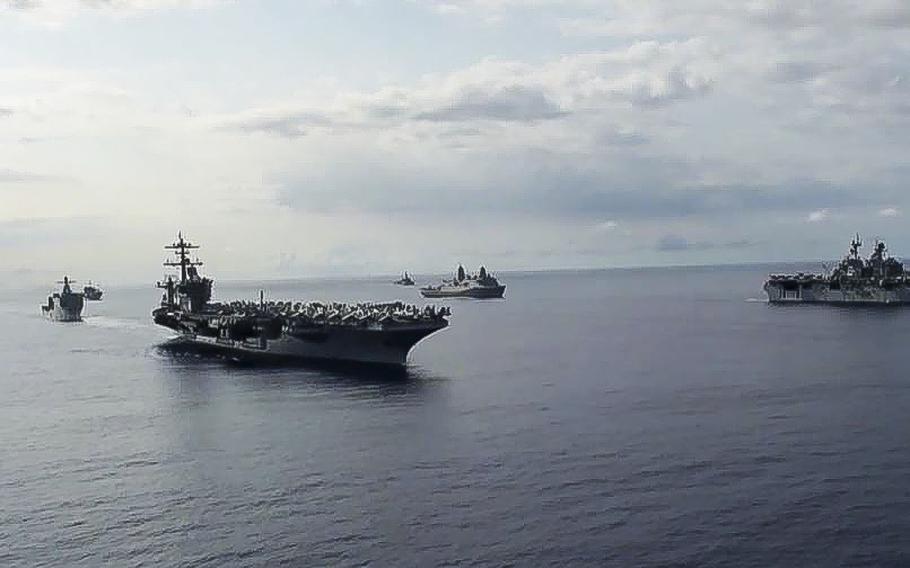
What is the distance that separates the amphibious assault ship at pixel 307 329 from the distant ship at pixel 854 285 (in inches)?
3850

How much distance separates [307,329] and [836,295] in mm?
116429

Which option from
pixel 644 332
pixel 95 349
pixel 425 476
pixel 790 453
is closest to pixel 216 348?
pixel 95 349

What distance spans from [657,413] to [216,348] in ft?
200

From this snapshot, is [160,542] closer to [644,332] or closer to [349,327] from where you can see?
[349,327]

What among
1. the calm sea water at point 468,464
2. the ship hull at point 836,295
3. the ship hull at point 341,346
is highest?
the ship hull at point 836,295

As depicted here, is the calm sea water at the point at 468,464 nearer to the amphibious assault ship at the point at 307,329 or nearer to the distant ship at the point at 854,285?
the amphibious assault ship at the point at 307,329

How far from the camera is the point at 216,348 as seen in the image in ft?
352

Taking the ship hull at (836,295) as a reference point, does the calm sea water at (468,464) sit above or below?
below

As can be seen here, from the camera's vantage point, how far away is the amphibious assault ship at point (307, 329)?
85.8 meters

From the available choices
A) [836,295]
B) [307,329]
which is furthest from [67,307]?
[836,295]

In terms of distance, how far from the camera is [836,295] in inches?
6836

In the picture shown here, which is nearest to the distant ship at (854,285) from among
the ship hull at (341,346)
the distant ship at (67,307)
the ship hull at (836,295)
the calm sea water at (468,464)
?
the ship hull at (836,295)

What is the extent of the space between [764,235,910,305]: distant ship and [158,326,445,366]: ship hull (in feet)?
353

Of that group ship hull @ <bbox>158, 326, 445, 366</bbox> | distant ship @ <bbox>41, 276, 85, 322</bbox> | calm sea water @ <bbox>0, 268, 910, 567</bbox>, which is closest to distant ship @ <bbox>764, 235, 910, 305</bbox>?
calm sea water @ <bbox>0, 268, 910, 567</bbox>
